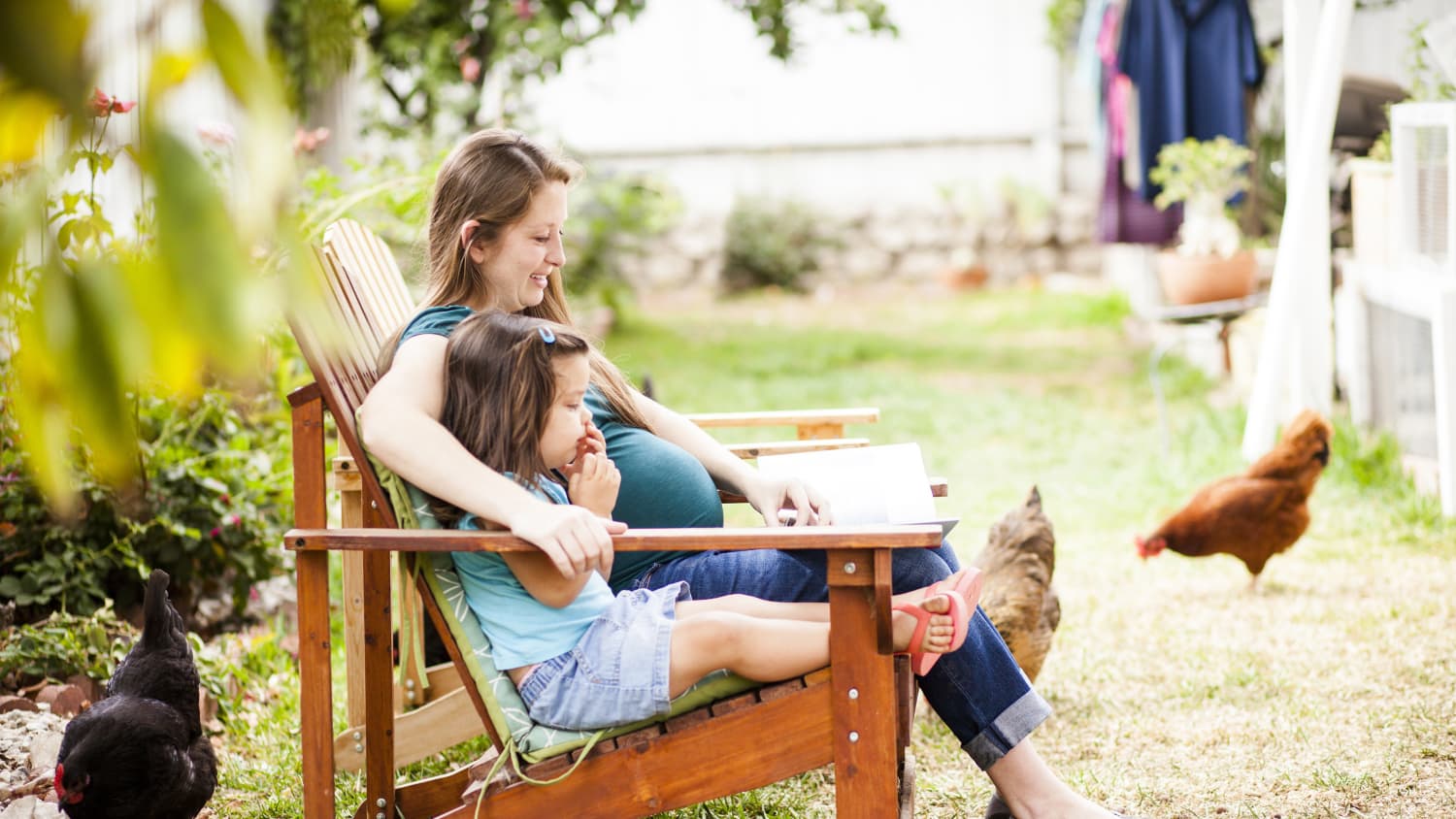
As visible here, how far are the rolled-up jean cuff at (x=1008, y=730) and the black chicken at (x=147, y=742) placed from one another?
135cm

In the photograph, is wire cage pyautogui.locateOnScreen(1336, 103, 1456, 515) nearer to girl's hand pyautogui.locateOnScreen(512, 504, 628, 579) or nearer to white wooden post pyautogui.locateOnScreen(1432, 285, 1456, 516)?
white wooden post pyautogui.locateOnScreen(1432, 285, 1456, 516)

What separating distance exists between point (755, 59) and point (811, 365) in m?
5.01

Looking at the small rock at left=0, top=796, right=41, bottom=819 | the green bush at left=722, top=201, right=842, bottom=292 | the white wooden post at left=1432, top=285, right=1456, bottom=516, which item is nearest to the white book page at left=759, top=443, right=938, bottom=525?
the small rock at left=0, top=796, right=41, bottom=819

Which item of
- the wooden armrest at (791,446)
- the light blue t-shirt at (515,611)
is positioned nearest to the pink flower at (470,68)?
the wooden armrest at (791,446)

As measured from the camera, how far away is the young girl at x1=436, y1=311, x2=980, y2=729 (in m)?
1.92

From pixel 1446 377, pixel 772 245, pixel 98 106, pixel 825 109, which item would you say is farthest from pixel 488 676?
pixel 825 109

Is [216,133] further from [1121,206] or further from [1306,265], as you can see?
[1121,206]

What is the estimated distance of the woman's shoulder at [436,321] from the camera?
2.14m

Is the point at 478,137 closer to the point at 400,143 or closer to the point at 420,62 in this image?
the point at 420,62

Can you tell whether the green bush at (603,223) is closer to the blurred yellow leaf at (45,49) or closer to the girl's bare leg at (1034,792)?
the girl's bare leg at (1034,792)

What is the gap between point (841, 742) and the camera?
1.91 meters

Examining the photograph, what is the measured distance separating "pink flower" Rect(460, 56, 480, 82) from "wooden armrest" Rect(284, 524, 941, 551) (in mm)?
5091

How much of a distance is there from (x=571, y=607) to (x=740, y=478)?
0.55 meters

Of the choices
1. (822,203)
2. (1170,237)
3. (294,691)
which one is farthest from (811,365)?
(294,691)
